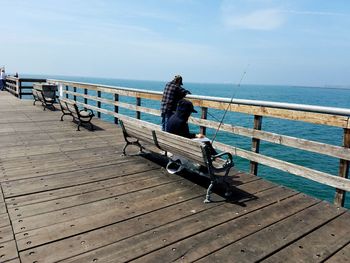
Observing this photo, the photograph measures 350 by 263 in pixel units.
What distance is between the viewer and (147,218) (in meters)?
3.67

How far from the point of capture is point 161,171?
534 centimetres

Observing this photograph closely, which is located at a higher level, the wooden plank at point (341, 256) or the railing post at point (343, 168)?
Result: the railing post at point (343, 168)

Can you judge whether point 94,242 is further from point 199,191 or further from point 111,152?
point 111,152

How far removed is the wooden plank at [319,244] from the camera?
3.00 m

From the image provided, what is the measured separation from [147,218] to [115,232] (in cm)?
45

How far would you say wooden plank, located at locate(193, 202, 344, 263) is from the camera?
2990 millimetres

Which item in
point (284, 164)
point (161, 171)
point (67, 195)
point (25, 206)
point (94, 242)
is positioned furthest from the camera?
point (161, 171)

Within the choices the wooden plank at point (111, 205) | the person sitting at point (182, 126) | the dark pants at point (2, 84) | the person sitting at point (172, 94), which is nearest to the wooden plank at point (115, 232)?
the wooden plank at point (111, 205)

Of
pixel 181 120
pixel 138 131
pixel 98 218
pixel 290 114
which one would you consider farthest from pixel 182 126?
pixel 98 218

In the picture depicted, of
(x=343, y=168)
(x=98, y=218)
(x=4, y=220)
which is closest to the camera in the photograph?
(x=4, y=220)

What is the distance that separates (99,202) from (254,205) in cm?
193

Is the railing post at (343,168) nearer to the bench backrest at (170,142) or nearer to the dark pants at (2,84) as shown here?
the bench backrest at (170,142)

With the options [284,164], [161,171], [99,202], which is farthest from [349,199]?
[99,202]

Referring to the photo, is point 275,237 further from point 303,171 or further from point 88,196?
point 88,196
